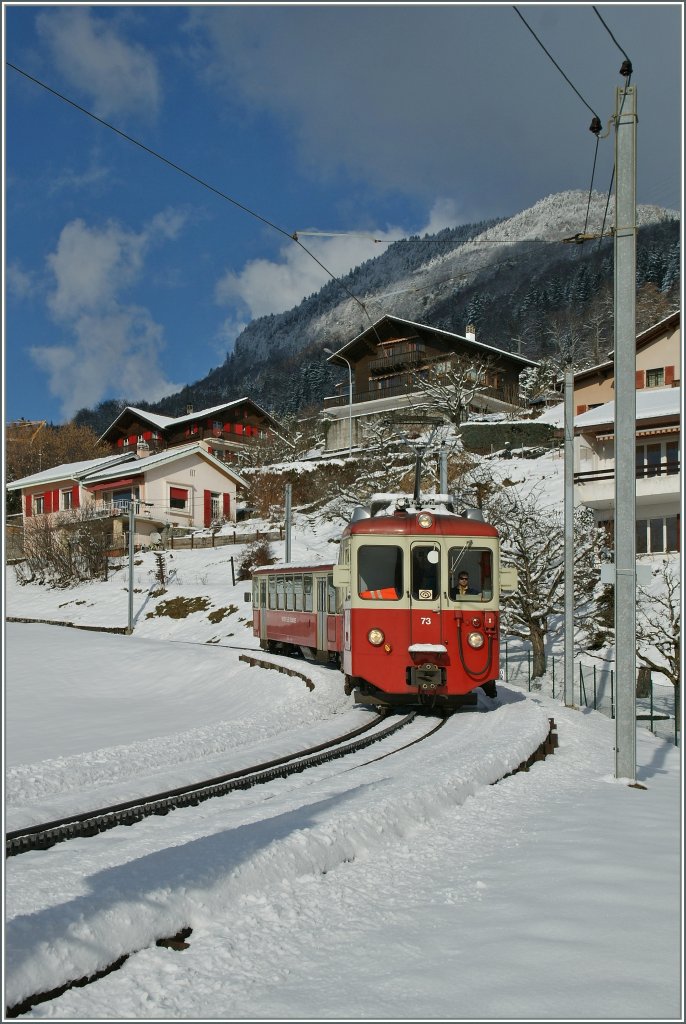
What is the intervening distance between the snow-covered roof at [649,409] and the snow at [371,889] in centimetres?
2548

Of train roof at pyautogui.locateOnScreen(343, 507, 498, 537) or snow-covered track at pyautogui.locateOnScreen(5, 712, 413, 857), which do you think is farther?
train roof at pyautogui.locateOnScreen(343, 507, 498, 537)

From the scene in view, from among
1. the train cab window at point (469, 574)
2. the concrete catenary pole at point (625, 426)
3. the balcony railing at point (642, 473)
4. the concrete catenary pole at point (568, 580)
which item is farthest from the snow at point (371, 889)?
the balcony railing at point (642, 473)

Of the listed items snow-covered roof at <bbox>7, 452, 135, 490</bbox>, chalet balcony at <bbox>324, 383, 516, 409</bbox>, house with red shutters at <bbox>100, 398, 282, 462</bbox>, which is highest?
chalet balcony at <bbox>324, 383, 516, 409</bbox>

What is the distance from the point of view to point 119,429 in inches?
3324

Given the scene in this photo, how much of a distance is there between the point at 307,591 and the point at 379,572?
31.3ft

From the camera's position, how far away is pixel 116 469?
62.6 metres

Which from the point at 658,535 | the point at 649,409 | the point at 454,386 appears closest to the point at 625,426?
the point at 658,535

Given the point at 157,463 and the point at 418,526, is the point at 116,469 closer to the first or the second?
the point at 157,463

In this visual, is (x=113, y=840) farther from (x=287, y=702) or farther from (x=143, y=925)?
(x=287, y=702)

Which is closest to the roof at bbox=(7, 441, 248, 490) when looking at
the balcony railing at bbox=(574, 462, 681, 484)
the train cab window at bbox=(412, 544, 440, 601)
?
the balcony railing at bbox=(574, 462, 681, 484)

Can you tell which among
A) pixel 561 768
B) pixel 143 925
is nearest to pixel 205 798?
pixel 561 768

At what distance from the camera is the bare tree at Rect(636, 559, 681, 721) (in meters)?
24.0

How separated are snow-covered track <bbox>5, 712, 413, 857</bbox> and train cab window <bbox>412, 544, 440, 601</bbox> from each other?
2.14 meters

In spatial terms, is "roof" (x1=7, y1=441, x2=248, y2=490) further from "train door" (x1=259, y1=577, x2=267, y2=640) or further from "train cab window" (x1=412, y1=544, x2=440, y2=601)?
"train cab window" (x1=412, y1=544, x2=440, y2=601)
